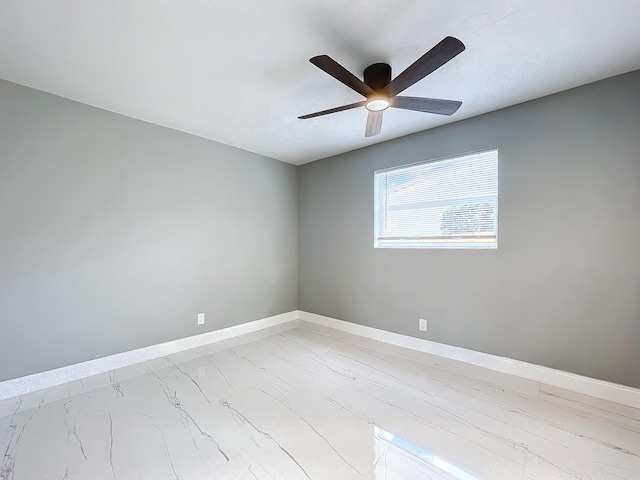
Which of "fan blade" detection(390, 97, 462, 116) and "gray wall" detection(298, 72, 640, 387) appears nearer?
"fan blade" detection(390, 97, 462, 116)

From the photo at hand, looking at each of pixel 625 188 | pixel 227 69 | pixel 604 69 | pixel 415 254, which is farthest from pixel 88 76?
pixel 625 188

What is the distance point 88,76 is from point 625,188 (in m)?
4.20

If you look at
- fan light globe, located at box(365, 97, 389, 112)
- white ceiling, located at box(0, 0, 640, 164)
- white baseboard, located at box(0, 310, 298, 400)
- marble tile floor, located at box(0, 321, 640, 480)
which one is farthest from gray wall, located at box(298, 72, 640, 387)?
white baseboard, located at box(0, 310, 298, 400)

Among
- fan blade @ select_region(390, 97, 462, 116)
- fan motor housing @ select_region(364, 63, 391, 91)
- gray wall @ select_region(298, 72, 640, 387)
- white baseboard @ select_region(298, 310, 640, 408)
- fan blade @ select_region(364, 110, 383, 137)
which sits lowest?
white baseboard @ select_region(298, 310, 640, 408)

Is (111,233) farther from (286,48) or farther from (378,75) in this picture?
(378,75)

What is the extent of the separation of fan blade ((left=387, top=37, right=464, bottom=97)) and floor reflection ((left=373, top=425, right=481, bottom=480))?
7.27 ft

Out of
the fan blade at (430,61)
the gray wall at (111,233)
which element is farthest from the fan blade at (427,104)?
the gray wall at (111,233)

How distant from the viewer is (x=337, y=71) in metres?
1.67

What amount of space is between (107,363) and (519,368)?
3837mm

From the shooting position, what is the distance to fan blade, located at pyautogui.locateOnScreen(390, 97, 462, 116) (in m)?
1.96

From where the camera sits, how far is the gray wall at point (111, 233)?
2.27 meters

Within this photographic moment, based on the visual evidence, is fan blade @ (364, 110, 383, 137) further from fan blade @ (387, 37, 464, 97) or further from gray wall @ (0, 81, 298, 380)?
gray wall @ (0, 81, 298, 380)

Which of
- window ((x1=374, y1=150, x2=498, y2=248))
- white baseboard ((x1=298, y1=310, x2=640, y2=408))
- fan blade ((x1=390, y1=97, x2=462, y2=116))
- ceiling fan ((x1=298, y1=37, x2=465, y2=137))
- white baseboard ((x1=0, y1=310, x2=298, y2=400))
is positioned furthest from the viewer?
window ((x1=374, y1=150, x2=498, y2=248))

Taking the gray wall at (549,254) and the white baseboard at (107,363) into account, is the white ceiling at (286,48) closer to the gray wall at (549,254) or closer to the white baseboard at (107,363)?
the gray wall at (549,254)
